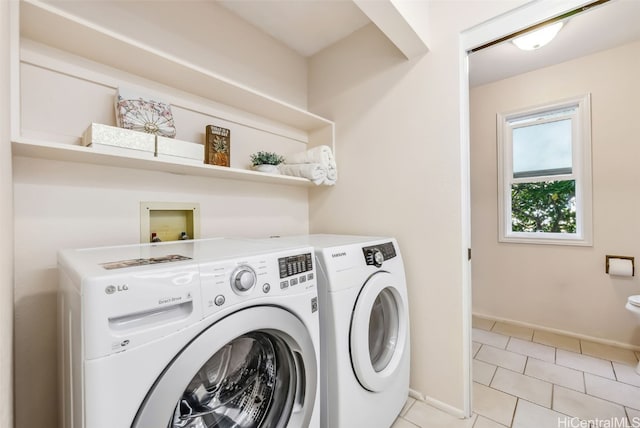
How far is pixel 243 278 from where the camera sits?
2.59ft

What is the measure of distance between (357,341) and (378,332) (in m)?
0.38

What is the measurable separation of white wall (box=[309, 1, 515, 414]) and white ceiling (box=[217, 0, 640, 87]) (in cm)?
19

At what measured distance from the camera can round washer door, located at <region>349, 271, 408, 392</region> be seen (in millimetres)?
1147

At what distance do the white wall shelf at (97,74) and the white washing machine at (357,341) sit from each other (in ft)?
2.38

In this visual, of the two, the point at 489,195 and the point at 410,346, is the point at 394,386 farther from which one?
the point at 489,195

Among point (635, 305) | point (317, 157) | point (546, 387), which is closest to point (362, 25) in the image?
point (317, 157)

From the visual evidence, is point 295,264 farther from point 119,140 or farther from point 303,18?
Result: point 303,18

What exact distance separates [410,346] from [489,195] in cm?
188

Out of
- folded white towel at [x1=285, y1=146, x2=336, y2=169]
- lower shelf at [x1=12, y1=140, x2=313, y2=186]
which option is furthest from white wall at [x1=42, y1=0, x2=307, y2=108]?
lower shelf at [x1=12, y1=140, x2=313, y2=186]

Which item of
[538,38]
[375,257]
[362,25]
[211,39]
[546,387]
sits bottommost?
[546,387]

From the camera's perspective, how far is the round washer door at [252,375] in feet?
2.53

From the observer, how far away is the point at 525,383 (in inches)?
67.0

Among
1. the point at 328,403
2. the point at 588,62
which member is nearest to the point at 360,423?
the point at 328,403

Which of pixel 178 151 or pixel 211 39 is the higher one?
pixel 211 39
